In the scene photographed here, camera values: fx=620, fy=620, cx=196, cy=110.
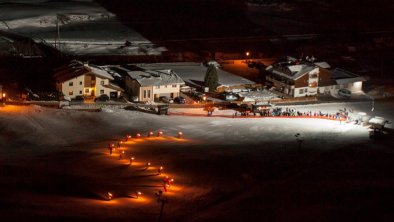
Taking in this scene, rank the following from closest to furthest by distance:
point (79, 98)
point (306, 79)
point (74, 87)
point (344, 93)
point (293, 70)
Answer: point (79, 98)
point (74, 87)
point (306, 79)
point (293, 70)
point (344, 93)

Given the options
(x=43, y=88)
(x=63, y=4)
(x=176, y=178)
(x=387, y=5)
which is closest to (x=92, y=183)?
(x=176, y=178)

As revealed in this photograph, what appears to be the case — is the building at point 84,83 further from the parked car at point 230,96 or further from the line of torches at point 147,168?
the line of torches at point 147,168

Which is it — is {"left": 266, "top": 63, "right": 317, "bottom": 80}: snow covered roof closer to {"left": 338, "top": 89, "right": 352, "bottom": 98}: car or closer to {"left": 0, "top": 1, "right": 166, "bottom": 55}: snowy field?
{"left": 338, "top": 89, "right": 352, "bottom": 98}: car

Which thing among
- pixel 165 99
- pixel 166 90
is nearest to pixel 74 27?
pixel 166 90

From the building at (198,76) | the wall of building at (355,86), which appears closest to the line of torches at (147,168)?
the building at (198,76)

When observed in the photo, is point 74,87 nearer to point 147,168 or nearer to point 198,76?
point 198,76
